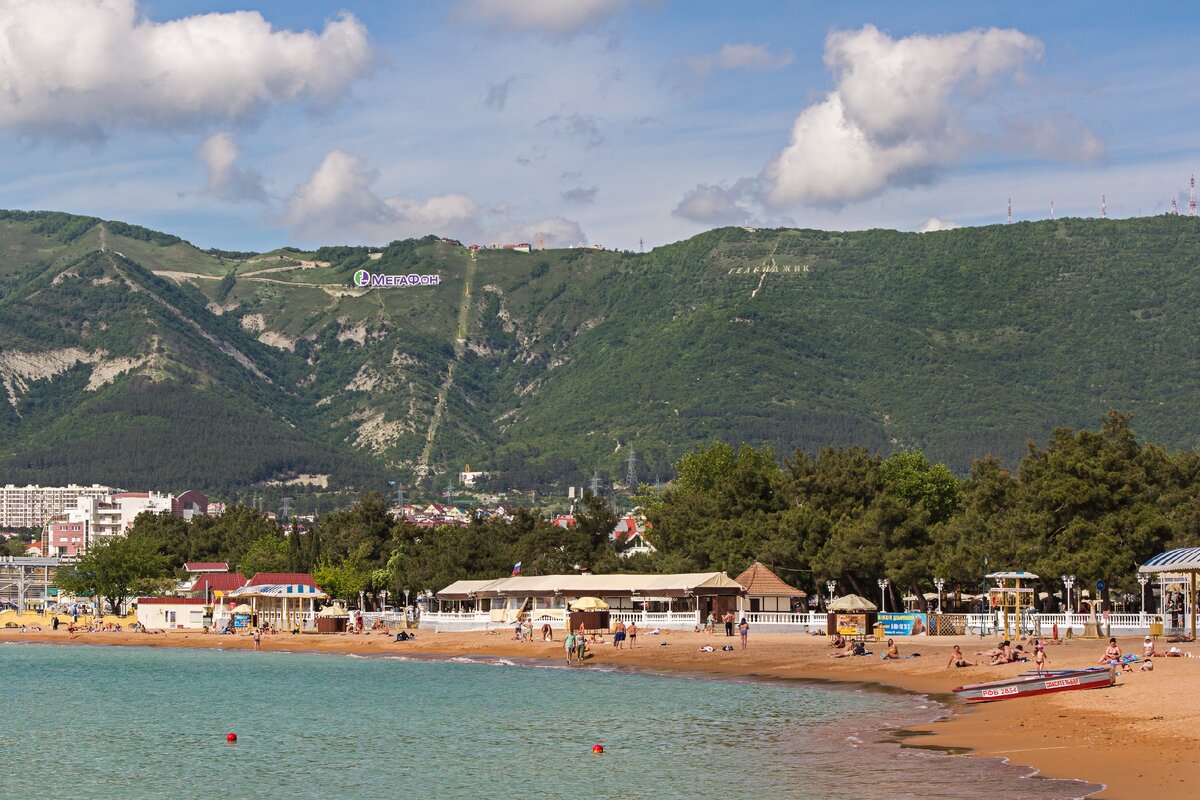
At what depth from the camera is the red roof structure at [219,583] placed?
13362 centimetres

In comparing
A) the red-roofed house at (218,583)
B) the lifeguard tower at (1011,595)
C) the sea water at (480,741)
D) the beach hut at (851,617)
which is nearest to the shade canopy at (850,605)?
the beach hut at (851,617)

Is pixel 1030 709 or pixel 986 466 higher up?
pixel 986 466

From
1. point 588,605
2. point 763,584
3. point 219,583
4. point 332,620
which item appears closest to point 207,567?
point 219,583

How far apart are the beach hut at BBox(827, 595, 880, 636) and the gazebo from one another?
15830 millimetres

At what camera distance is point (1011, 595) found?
3314 inches

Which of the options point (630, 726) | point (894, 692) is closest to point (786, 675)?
point (894, 692)

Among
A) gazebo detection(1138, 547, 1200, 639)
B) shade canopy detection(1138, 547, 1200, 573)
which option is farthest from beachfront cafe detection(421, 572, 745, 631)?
shade canopy detection(1138, 547, 1200, 573)

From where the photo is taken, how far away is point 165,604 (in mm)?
126438

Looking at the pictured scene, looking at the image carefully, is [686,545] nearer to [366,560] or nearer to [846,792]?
[366,560]

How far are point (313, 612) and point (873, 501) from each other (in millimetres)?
44944

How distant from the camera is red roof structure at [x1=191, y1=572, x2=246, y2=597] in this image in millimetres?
133625

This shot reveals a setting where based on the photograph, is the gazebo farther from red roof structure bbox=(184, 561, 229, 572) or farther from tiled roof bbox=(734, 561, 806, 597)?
red roof structure bbox=(184, 561, 229, 572)

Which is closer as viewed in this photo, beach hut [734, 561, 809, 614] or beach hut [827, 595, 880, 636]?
beach hut [827, 595, 880, 636]

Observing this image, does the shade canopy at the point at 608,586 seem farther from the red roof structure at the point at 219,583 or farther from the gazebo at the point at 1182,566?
the red roof structure at the point at 219,583
